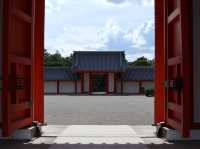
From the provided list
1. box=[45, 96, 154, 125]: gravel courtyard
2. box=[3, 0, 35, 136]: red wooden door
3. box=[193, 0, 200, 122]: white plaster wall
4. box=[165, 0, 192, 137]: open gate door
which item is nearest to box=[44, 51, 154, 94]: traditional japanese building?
box=[45, 96, 154, 125]: gravel courtyard

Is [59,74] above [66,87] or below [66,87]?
above

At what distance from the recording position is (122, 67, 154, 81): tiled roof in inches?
2539

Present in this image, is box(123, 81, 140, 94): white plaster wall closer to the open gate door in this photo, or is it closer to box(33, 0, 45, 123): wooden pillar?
box(33, 0, 45, 123): wooden pillar

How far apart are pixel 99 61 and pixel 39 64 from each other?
50532 mm

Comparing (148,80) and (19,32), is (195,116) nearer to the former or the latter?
(19,32)

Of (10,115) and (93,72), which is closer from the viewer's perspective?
(10,115)

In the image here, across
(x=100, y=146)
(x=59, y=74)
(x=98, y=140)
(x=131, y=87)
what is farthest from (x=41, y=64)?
(x=59, y=74)

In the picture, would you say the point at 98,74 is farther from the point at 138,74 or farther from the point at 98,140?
the point at 98,140

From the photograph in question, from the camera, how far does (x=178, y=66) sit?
11.5 metres

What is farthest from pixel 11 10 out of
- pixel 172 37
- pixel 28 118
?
pixel 172 37

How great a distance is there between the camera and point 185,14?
1043cm

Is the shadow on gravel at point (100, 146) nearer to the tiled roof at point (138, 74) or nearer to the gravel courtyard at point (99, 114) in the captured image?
the gravel courtyard at point (99, 114)

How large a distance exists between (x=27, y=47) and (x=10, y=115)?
108 inches

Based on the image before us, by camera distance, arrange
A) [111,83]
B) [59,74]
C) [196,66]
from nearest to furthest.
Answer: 1. [196,66]
2. [111,83]
3. [59,74]
